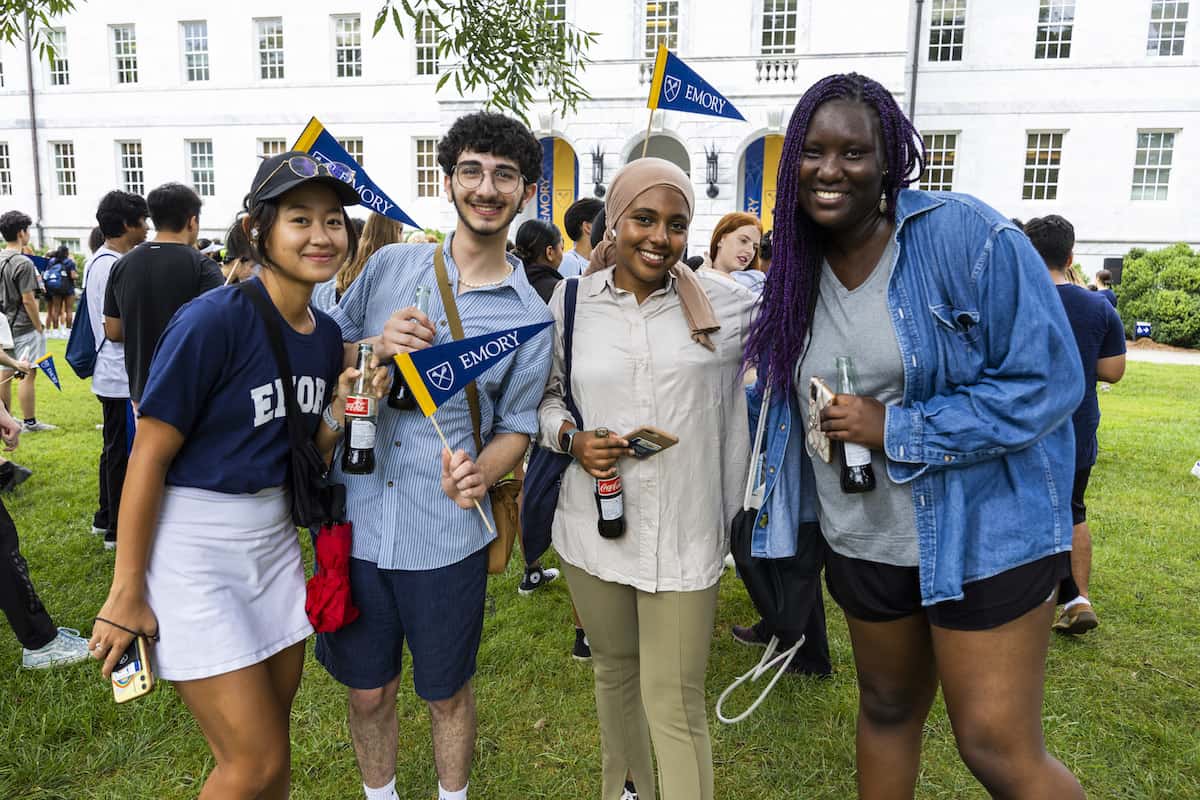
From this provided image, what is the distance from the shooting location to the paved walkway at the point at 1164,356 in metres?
15.3

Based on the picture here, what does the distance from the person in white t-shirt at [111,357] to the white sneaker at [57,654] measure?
69.2 inches

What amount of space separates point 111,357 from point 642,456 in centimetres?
464

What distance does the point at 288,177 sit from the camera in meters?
2.15

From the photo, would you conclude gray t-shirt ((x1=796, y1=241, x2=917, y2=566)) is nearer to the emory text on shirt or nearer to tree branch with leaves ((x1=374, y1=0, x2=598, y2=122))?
the emory text on shirt

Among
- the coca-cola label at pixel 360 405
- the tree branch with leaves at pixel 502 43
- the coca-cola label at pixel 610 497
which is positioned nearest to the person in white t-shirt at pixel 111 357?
the tree branch with leaves at pixel 502 43

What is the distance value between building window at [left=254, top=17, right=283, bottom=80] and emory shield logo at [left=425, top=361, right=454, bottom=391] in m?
28.0

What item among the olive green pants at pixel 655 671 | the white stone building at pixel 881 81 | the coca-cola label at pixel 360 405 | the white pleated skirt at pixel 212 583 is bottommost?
the olive green pants at pixel 655 671

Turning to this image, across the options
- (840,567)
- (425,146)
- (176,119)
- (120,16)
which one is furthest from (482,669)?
(120,16)

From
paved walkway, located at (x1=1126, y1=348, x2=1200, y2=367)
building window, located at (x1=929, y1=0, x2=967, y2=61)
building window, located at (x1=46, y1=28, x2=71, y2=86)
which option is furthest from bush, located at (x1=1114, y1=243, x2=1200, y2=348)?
building window, located at (x1=46, y1=28, x2=71, y2=86)

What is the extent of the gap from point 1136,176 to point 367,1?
24.0 metres

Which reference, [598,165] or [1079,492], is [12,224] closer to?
[1079,492]

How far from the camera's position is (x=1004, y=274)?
184 cm

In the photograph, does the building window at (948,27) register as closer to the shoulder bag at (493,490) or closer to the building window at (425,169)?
the building window at (425,169)

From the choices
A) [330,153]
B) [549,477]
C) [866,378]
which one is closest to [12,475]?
[330,153]
